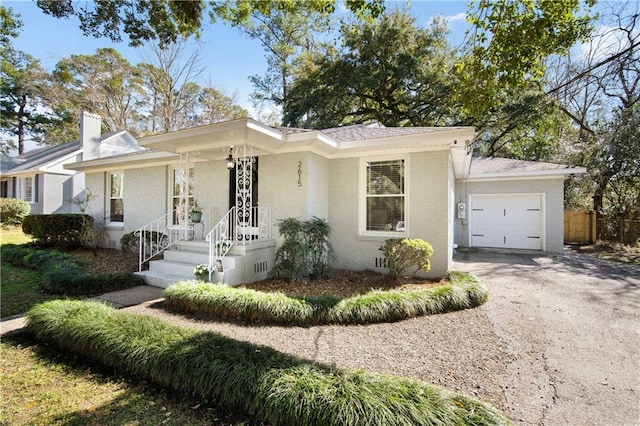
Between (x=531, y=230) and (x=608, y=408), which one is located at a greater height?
(x=531, y=230)

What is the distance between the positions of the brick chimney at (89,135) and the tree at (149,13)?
15142 mm

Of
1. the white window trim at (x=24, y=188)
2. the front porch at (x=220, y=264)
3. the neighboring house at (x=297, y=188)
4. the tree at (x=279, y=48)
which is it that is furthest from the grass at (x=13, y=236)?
the tree at (x=279, y=48)

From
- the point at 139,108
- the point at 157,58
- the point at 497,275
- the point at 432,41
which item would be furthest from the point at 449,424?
the point at 139,108

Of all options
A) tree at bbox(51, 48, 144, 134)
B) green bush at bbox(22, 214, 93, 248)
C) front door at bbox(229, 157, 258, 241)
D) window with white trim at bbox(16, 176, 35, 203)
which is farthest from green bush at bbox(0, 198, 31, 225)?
front door at bbox(229, 157, 258, 241)

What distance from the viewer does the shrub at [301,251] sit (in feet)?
21.5

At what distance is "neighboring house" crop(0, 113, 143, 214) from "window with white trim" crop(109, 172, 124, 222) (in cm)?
817

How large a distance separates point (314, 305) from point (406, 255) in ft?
8.43

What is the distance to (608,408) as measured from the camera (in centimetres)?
262

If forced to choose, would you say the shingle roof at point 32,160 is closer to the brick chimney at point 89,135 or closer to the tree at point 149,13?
the brick chimney at point 89,135

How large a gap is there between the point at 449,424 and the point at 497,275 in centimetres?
651

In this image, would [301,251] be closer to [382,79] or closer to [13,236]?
[382,79]

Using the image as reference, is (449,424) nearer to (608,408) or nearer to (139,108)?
(608,408)

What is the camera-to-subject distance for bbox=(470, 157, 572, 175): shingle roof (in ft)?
36.6

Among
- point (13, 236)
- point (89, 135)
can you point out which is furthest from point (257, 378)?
point (89, 135)
